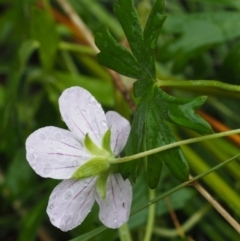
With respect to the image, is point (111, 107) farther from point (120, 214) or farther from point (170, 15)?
point (120, 214)

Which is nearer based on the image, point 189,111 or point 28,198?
point 189,111

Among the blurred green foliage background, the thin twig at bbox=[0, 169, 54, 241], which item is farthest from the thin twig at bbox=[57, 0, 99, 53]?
the thin twig at bbox=[0, 169, 54, 241]

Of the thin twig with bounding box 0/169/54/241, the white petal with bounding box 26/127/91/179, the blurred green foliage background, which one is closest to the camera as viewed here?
the white petal with bounding box 26/127/91/179

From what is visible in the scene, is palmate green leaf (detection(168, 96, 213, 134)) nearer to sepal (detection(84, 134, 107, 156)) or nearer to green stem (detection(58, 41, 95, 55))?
sepal (detection(84, 134, 107, 156))

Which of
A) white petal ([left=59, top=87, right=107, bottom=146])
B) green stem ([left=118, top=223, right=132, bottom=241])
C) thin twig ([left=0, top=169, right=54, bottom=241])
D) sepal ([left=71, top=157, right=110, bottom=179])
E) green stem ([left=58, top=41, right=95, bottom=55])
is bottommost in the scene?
thin twig ([left=0, top=169, right=54, bottom=241])

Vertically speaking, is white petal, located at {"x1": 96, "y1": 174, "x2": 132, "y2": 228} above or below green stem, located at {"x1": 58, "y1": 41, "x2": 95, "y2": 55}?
above

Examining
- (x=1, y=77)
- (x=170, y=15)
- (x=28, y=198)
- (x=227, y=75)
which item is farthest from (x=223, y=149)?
(x=1, y=77)
